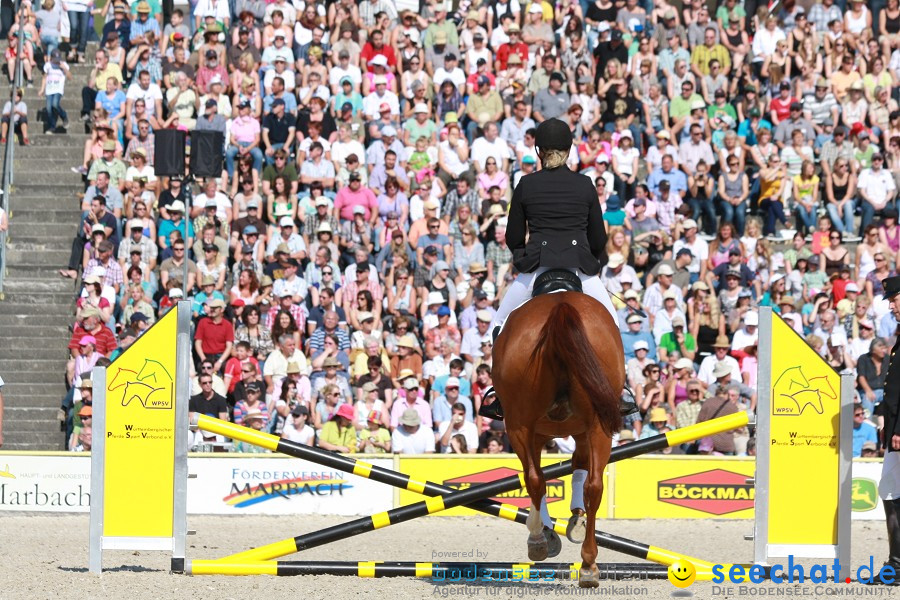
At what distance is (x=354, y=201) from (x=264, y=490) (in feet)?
15.7

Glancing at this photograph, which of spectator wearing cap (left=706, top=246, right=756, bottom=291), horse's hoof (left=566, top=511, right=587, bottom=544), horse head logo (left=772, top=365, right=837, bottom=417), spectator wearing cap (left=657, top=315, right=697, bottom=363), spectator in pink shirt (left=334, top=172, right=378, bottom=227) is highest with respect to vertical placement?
spectator in pink shirt (left=334, top=172, right=378, bottom=227)

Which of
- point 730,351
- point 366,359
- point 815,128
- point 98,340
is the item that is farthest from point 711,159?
point 98,340

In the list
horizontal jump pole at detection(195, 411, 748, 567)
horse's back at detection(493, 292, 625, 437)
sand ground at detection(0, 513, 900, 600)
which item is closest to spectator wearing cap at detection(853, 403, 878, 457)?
sand ground at detection(0, 513, 900, 600)

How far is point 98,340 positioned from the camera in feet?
56.1

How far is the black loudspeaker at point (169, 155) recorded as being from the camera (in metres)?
17.2

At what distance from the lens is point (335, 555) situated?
1217 cm

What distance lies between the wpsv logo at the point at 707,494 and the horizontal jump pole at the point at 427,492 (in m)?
5.84

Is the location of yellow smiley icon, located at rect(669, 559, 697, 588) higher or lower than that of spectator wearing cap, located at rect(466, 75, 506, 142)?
lower

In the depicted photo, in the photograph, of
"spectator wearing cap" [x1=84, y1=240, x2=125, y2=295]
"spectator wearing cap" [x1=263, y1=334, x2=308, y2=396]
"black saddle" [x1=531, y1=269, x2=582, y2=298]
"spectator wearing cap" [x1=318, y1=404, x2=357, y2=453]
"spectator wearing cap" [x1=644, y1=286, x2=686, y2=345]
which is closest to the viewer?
"black saddle" [x1=531, y1=269, x2=582, y2=298]

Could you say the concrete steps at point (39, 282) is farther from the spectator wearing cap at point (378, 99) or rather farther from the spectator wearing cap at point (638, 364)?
the spectator wearing cap at point (638, 364)

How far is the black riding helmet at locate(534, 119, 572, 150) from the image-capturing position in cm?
902

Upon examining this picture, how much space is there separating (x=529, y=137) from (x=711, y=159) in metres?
2.49

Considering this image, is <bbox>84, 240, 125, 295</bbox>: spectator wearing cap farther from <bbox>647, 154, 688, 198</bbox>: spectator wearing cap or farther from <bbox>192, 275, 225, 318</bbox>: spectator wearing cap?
<bbox>647, 154, 688, 198</bbox>: spectator wearing cap

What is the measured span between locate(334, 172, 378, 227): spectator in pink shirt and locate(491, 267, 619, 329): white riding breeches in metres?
9.67
